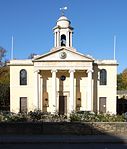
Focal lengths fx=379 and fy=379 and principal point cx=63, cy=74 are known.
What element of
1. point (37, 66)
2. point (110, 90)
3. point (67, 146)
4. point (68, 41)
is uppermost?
point (68, 41)

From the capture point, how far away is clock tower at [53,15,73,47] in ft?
174

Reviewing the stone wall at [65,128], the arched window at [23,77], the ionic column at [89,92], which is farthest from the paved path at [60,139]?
the arched window at [23,77]

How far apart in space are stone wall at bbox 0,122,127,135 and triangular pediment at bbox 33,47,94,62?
27122mm

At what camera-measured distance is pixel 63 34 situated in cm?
5384

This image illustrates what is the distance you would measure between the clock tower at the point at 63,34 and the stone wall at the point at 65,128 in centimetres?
3031

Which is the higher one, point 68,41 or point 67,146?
point 68,41

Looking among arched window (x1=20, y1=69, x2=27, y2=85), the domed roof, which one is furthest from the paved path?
the domed roof

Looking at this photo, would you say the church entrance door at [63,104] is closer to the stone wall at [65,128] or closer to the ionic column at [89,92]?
the ionic column at [89,92]

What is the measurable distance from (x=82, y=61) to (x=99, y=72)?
3520 mm

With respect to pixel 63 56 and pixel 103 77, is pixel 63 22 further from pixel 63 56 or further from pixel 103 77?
pixel 103 77

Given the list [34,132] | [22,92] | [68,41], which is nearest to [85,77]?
[68,41]

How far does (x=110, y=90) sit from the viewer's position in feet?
170

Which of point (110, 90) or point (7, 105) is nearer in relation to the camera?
point (110, 90)

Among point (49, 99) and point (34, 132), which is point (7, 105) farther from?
point (34, 132)
